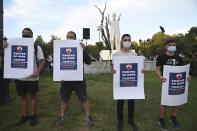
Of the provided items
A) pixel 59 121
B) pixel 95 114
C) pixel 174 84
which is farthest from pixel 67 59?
pixel 174 84

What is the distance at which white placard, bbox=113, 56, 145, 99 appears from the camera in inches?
280

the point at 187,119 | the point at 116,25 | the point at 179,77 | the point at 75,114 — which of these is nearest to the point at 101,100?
the point at 75,114

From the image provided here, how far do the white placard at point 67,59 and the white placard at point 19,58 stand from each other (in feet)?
1.69

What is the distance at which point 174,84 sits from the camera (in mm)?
7422

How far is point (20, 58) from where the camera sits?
24.0 feet

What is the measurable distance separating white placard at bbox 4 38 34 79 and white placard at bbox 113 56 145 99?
1.75 m

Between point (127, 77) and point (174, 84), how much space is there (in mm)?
1047

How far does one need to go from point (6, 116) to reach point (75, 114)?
5.33 feet

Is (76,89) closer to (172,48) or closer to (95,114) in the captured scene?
(95,114)

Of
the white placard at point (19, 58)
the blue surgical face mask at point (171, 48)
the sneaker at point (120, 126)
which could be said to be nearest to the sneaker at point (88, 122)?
the sneaker at point (120, 126)

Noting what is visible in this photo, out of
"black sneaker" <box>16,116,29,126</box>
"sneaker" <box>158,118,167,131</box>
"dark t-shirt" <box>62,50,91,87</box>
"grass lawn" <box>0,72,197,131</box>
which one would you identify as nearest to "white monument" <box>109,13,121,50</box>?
"grass lawn" <box>0,72,197,131</box>

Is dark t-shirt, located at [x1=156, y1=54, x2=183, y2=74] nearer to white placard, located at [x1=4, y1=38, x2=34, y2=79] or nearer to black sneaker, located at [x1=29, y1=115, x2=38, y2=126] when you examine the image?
white placard, located at [x1=4, y1=38, x2=34, y2=79]

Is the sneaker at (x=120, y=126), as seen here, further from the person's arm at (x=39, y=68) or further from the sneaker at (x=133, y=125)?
the person's arm at (x=39, y=68)

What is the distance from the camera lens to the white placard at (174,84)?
24.2 feet
